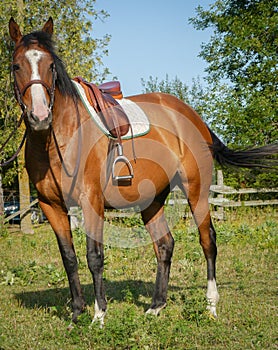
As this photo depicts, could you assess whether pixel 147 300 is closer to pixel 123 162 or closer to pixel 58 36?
pixel 123 162

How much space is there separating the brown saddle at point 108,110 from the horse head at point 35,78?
632mm

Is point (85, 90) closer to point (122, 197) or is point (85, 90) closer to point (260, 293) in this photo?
point (122, 197)

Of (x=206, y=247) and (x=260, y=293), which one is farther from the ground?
(x=206, y=247)

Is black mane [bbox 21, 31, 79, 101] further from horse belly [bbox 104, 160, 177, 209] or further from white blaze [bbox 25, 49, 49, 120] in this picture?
horse belly [bbox 104, 160, 177, 209]

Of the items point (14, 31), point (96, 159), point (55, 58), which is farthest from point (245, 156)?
point (14, 31)

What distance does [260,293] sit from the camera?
548 cm

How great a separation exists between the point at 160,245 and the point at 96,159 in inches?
62.7

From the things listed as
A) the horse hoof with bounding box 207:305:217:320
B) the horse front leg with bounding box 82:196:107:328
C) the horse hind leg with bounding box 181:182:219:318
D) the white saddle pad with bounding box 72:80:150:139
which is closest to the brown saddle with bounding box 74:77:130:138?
the white saddle pad with bounding box 72:80:150:139

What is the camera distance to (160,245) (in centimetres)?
540

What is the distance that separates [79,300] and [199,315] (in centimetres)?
116

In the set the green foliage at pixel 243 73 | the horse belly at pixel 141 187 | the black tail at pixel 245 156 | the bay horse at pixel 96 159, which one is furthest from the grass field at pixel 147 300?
the green foliage at pixel 243 73

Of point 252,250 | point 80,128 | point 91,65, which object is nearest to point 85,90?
point 80,128

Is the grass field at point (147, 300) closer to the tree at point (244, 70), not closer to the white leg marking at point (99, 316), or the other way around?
the white leg marking at point (99, 316)

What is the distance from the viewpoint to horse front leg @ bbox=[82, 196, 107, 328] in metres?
4.17
